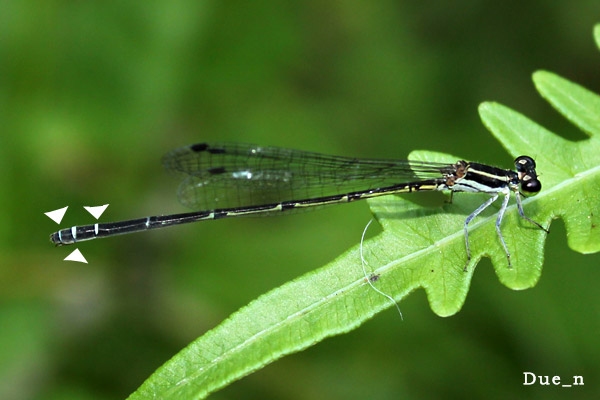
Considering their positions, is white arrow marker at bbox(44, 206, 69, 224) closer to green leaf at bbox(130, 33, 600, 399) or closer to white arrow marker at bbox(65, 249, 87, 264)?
white arrow marker at bbox(65, 249, 87, 264)

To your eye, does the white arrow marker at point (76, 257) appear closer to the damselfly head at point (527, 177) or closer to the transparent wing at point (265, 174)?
the transparent wing at point (265, 174)

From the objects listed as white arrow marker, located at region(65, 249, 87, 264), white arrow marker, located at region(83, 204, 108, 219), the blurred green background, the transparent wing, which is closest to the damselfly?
the transparent wing

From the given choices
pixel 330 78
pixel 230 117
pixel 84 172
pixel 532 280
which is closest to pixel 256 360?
pixel 532 280

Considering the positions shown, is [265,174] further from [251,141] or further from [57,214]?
[57,214]

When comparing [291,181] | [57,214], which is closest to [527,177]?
[291,181]

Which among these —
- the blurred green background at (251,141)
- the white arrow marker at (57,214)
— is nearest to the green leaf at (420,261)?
the blurred green background at (251,141)
